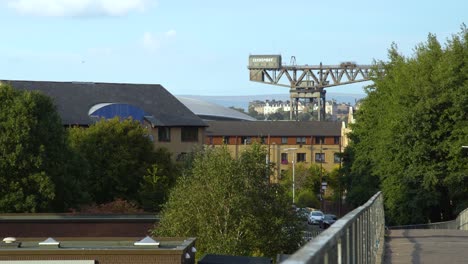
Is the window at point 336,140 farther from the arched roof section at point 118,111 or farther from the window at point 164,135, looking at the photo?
the window at point 164,135

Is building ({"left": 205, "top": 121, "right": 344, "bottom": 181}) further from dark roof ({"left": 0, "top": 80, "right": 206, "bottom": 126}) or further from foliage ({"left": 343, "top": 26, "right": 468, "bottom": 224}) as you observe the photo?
foliage ({"left": 343, "top": 26, "right": 468, "bottom": 224})

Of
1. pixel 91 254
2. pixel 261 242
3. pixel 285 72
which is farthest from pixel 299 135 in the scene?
pixel 91 254

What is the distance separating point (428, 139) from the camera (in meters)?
72.9

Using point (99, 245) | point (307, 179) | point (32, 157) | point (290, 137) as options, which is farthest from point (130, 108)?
point (99, 245)

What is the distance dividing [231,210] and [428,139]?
85.4 ft

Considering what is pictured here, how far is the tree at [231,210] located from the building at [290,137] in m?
105

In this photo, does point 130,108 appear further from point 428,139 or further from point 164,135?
point 428,139

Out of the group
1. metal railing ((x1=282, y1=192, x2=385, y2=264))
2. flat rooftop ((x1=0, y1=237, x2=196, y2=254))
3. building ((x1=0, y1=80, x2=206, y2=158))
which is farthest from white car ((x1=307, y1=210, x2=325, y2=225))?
metal railing ((x1=282, y1=192, x2=385, y2=264))

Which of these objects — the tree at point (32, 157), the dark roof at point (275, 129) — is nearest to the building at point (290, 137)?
the dark roof at point (275, 129)

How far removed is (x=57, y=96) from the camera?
394 feet

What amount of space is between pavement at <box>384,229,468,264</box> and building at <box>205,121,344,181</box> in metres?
126

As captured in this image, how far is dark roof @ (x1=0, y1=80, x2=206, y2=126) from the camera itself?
118 meters

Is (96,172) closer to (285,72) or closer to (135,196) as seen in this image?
(135,196)

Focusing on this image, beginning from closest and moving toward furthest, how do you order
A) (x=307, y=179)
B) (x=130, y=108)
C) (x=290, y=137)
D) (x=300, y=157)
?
(x=130, y=108) < (x=307, y=179) < (x=300, y=157) < (x=290, y=137)
